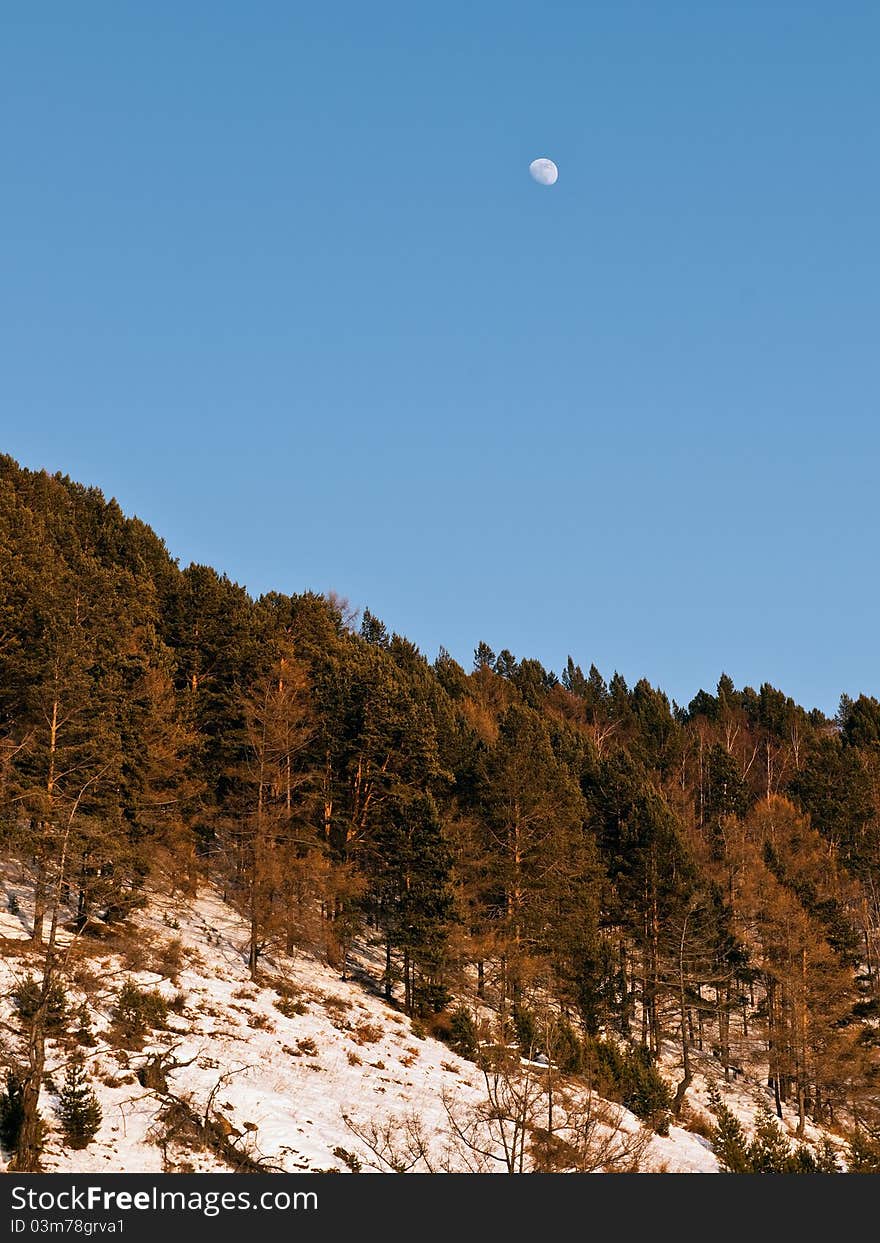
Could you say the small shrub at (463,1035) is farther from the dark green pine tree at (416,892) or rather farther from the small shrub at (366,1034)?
the small shrub at (366,1034)

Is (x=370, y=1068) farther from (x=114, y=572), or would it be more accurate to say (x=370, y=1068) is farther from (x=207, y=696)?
(x=114, y=572)

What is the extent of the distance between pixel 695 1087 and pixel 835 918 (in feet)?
39.8

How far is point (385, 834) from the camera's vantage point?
48.5 meters

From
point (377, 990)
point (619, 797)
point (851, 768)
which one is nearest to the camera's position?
point (377, 990)

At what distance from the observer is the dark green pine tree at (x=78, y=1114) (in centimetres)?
2336

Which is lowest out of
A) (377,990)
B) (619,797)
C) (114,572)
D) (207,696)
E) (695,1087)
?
(695,1087)

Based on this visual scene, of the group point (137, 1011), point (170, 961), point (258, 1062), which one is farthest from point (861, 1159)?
point (170, 961)

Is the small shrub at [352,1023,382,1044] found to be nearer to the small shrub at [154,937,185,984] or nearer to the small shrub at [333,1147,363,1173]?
the small shrub at [154,937,185,984]

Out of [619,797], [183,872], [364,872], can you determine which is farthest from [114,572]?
[619,797]

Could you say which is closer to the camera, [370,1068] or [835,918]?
[370,1068]

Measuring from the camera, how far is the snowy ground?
25016 mm

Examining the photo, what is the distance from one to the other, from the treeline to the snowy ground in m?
2.10

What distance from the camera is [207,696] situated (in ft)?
180

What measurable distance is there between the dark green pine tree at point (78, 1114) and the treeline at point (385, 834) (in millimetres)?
8039
